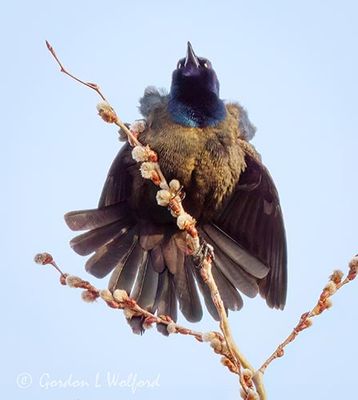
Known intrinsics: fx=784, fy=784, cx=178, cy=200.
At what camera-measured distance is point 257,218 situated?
499 cm

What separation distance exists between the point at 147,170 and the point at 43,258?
71 centimetres

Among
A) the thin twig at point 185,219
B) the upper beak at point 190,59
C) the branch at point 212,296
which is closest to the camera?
the branch at point 212,296

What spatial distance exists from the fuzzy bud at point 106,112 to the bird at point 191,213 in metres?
1.41

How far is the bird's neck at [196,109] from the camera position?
4.74m

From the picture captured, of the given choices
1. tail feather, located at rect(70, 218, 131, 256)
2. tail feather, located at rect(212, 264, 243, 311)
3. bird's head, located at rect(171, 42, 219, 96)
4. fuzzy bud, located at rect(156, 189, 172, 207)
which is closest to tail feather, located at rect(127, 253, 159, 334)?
tail feather, located at rect(70, 218, 131, 256)

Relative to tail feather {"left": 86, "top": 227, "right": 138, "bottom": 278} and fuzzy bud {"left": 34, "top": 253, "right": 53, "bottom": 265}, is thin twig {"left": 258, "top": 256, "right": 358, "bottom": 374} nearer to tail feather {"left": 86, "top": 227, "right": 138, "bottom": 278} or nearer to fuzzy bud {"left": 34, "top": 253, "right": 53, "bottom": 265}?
fuzzy bud {"left": 34, "top": 253, "right": 53, "bottom": 265}

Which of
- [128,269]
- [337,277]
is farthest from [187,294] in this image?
[337,277]

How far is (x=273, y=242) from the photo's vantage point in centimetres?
489

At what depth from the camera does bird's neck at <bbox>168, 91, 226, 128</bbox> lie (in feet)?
15.5

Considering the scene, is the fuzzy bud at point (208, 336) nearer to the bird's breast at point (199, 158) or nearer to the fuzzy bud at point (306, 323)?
the fuzzy bud at point (306, 323)

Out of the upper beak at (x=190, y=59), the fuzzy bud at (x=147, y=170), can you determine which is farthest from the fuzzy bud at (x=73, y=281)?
the upper beak at (x=190, y=59)

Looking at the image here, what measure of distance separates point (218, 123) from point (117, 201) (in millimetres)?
825

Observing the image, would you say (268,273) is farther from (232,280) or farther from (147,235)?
(147,235)

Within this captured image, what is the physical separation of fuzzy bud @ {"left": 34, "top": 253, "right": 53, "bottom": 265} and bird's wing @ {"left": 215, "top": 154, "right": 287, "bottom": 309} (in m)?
2.20
